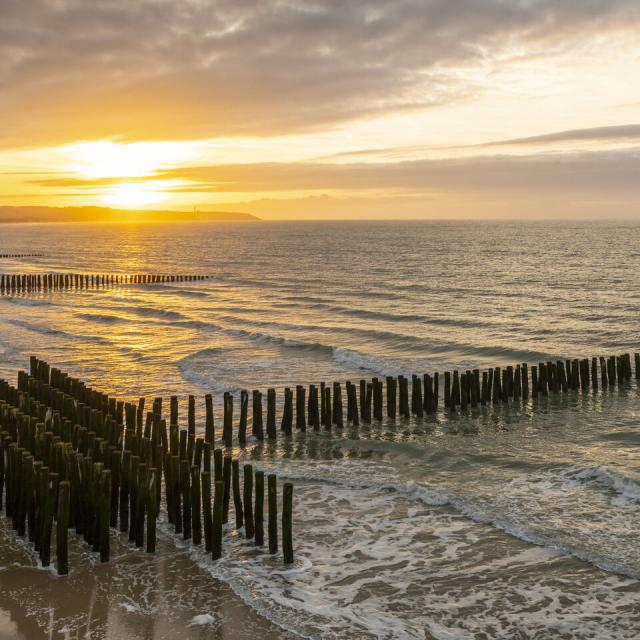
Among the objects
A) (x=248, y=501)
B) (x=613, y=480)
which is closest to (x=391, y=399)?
(x=613, y=480)

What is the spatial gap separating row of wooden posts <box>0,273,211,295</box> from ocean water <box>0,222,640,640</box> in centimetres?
889

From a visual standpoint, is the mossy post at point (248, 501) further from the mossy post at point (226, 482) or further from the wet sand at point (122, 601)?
the wet sand at point (122, 601)

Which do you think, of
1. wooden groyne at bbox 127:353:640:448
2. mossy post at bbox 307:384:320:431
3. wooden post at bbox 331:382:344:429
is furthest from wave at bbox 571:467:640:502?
mossy post at bbox 307:384:320:431

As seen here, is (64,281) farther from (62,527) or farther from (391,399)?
(62,527)

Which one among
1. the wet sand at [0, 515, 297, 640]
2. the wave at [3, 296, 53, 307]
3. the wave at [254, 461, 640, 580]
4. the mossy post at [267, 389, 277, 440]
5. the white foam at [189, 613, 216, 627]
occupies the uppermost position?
the wave at [3, 296, 53, 307]

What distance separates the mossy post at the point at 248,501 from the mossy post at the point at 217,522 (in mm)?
577

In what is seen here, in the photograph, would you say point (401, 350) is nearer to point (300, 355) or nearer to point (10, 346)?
point (300, 355)

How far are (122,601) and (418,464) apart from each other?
8.64m

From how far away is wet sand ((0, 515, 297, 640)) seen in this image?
31.1 ft

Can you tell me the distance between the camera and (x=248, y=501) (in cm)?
1220

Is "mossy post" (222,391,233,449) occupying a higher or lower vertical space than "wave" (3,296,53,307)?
lower

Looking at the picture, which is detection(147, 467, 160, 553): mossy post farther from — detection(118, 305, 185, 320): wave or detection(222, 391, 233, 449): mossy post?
detection(118, 305, 185, 320): wave

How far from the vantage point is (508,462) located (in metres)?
17.6

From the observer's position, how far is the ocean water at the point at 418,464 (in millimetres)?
10578
